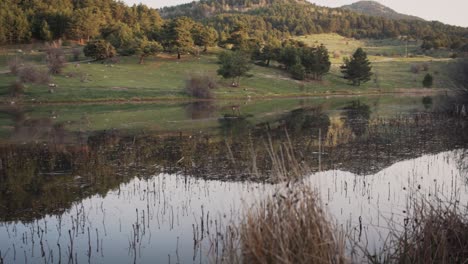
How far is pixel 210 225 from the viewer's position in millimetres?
13016

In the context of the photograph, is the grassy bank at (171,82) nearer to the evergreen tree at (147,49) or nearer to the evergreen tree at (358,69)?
the evergreen tree at (147,49)

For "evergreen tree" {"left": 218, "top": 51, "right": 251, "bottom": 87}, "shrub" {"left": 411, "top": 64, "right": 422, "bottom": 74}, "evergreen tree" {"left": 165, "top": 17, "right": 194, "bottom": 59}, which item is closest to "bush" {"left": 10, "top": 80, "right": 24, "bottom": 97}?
"evergreen tree" {"left": 218, "top": 51, "right": 251, "bottom": 87}

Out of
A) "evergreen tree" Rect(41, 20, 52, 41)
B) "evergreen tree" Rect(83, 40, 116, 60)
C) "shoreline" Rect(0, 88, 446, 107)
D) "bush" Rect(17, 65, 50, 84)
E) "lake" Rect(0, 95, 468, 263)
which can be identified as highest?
"evergreen tree" Rect(41, 20, 52, 41)

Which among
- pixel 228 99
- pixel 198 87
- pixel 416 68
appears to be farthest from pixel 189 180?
pixel 416 68

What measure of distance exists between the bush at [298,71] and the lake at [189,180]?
51142 millimetres

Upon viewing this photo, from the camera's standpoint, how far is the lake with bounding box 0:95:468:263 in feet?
38.1

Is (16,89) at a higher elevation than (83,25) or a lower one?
lower

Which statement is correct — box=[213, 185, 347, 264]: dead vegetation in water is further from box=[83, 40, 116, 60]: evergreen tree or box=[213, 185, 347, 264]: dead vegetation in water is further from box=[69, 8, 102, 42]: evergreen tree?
box=[69, 8, 102, 42]: evergreen tree

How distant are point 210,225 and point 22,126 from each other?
30.5 meters

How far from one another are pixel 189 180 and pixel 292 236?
11.6 meters

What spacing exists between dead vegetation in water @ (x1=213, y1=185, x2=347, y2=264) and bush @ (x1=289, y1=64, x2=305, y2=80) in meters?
82.2

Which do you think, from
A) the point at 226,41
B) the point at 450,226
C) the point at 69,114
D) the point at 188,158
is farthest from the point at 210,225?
the point at 226,41

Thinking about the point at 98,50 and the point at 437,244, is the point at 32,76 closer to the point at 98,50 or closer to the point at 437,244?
the point at 98,50

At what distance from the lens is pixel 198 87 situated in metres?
67.6
